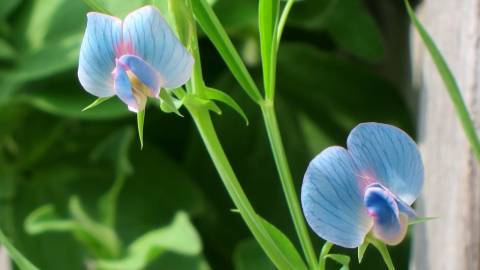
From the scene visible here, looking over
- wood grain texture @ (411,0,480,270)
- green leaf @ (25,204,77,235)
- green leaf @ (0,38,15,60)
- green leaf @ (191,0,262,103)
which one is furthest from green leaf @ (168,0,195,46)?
green leaf @ (0,38,15,60)

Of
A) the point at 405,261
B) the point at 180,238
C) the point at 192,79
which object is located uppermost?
the point at 192,79

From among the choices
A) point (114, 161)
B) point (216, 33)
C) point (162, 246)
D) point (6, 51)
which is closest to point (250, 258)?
point (162, 246)

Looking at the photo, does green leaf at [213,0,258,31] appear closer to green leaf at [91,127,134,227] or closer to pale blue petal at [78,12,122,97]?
green leaf at [91,127,134,227]

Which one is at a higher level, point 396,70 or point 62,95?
point 62,95

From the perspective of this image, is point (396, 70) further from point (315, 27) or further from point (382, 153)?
point (382, 153)

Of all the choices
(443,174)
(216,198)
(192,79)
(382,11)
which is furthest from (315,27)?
(192,79)

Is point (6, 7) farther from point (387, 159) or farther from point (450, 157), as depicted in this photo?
point (387, 159)
